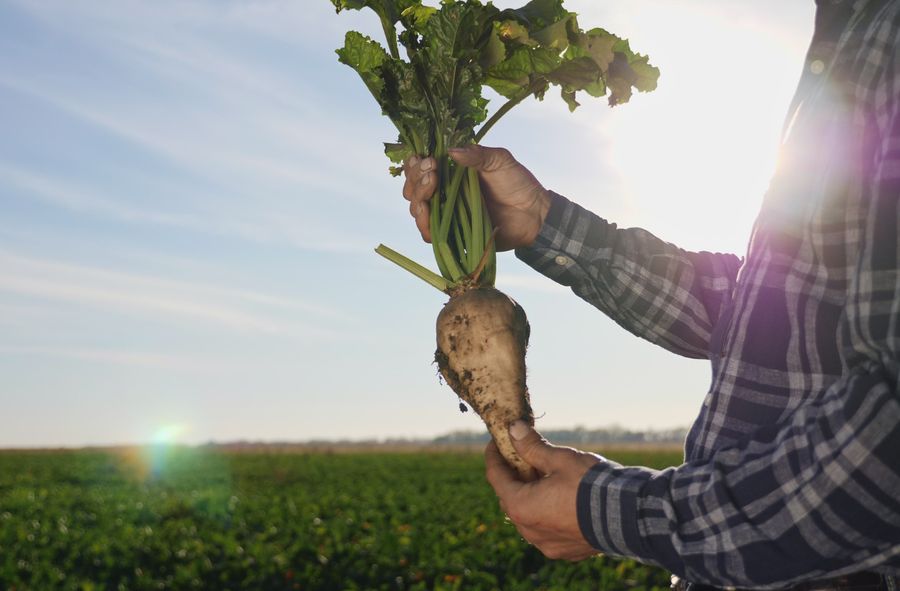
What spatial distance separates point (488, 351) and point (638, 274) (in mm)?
583

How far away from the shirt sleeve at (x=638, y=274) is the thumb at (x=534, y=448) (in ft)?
2.25

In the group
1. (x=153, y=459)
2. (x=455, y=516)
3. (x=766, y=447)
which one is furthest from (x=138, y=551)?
(x=153, y=459)

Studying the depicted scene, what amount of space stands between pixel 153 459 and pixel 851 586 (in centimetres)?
3516

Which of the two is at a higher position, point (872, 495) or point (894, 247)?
point (894, 247)

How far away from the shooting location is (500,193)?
2.87 m

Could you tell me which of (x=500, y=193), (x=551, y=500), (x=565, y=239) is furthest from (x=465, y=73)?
(x=551, y=500)

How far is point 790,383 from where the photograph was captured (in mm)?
1832

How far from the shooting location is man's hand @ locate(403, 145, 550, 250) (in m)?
2.78

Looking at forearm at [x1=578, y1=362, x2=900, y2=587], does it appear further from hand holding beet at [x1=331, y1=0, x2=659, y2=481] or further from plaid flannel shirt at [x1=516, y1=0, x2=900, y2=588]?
hand holding beet at [x1=331, y1=0, x2=659, y2=481]

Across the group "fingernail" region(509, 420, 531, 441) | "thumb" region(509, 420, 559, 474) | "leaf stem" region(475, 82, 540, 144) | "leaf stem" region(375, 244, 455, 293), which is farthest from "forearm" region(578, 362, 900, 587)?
"leaf stem" region(475, 82, 540, 144)

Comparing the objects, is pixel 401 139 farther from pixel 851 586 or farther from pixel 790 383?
pixel 851 586

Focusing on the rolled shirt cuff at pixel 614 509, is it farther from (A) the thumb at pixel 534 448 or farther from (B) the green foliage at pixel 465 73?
(B) the green foliage at pixel 465 73

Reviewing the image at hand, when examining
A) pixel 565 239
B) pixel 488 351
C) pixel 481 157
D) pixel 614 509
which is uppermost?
pixel 481 157

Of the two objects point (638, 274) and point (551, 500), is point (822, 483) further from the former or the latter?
point (638, 274)
